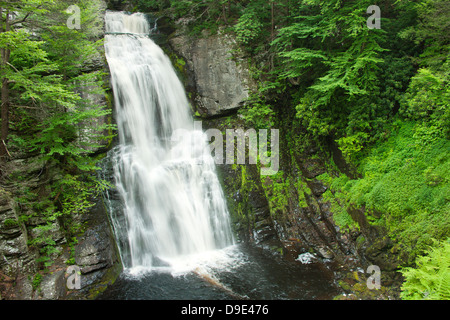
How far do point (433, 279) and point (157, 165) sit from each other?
8.69 m

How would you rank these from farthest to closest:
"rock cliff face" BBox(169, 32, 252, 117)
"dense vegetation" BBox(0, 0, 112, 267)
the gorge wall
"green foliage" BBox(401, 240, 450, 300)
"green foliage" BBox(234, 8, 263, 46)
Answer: "rock cliff face" BBox(169, 32, 252, 117), "green foliage" BBox(234, 8, 263, 46), "dense vegetation" BBox(0, 0, 112, 267), the gorge wall, "green foliage" BBox(401, 240, 450, 300)

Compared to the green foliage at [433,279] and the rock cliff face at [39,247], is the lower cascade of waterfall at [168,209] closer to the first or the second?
the rock cliff face at [39,247]

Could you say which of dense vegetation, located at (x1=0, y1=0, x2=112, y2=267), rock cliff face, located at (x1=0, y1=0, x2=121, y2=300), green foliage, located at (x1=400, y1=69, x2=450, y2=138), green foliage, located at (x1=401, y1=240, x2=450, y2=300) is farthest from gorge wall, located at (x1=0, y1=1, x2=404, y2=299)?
green foliage, located at (x1=400, y1=69, x2=450, y2=138)

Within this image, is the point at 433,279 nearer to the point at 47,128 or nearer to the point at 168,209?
the point at 168,209

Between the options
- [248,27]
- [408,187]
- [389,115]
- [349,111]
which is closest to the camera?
[408,187]

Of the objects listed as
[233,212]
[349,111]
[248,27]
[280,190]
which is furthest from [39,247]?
[248,27]

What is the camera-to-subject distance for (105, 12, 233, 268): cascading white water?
29.2 feet

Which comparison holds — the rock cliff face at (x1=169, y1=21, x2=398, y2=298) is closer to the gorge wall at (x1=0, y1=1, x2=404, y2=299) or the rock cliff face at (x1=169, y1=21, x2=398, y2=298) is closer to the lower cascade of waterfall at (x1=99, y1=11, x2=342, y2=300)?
the gorge wall at (x1=0, y1=1, x2=404, y2=299)

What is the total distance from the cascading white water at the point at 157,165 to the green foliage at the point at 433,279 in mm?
6044

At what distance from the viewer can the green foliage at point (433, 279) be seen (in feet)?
13.5

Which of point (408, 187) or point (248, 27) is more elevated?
point (248, 27)

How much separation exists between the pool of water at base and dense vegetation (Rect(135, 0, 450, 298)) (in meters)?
2.13

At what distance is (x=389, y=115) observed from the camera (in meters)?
7.95

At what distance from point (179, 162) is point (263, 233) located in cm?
435
